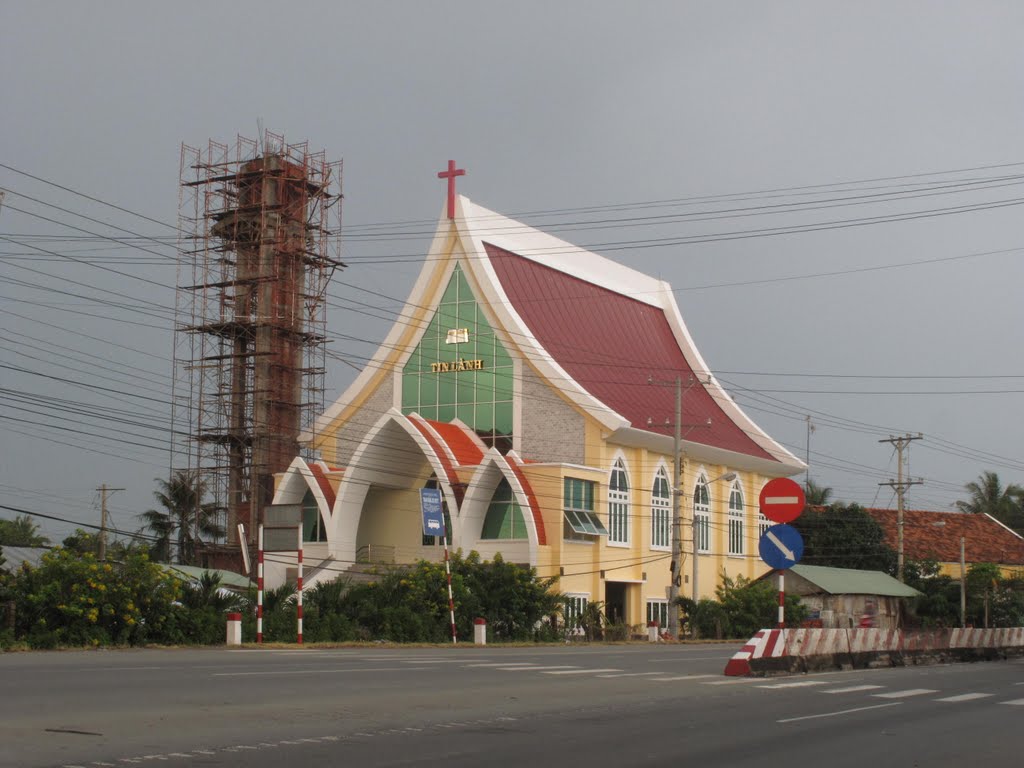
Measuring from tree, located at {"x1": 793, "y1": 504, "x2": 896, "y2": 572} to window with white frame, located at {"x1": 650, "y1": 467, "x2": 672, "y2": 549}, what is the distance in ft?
49.4

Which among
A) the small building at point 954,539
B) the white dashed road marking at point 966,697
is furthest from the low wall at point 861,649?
the small building at point 954,539

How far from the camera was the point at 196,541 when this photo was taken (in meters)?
65.1

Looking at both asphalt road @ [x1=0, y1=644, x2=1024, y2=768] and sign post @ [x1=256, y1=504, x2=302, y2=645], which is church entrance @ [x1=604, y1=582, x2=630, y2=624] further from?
asphalt road @ [x1=0, y1=644, x2=1024, y2=768]

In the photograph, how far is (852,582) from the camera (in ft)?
179

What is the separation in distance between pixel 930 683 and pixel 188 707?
11870 millimetres

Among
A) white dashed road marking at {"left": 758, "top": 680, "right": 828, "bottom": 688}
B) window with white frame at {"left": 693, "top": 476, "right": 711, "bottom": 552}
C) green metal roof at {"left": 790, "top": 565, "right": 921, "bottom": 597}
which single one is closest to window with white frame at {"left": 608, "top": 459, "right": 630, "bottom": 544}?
window with white frame at {"left": 693, "top": 476, "right": 711, "bottom": 552}

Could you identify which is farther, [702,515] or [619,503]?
[702,515]

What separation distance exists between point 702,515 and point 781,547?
35638mm

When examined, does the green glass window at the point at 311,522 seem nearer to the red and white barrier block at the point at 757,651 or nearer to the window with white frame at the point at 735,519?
the window with white frame at the point at 735,519

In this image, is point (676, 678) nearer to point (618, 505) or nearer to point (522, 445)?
point (618, 505)

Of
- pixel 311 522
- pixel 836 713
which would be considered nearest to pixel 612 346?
pixel 311 522

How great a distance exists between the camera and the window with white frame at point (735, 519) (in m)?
57.0

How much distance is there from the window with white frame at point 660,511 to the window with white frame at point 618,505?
1.74 m

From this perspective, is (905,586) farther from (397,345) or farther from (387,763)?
(387,763)
